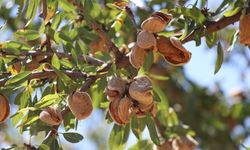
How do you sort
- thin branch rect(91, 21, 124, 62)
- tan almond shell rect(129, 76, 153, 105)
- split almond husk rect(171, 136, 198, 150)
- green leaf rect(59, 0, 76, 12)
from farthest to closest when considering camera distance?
1. split almond husk rect(171, 136, 198, 150)
2. green leaf rect(59, 0, 76, 12)
3. thin branch rect(91, 21, 124, 62)
4. tan almond shell rect(129, 76, 153, 105)

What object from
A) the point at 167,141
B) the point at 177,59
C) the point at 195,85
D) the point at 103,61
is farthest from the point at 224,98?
the point at 177,59

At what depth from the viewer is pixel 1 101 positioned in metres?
1.22

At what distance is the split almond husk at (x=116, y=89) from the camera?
3.80 ft

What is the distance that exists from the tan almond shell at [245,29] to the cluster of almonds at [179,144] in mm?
382

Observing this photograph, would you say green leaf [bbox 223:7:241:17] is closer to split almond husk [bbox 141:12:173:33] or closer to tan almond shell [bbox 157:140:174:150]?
split almond husk [bbox 141:12:173:33]

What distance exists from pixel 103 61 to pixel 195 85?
122 centimetres

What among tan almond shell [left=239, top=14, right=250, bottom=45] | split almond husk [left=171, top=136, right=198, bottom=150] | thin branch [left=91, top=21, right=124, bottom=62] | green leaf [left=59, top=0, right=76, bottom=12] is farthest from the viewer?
split almond husk [left=171, top=136, right=198, bottom=150]

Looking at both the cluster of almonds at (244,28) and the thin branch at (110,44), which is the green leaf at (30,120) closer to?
the thin branch at (110,44)

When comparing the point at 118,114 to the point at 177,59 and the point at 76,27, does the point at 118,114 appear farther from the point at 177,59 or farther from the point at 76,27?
the point at 76,27

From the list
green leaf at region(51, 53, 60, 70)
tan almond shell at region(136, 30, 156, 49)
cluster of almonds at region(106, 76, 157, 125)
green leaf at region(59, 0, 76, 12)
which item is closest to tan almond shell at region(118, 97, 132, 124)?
cluster of almonds at region(106, 76, 157, 125)

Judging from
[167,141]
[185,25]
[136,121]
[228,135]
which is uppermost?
[185,25]

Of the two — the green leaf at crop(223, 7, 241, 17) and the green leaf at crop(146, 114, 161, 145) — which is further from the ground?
the green leaf at crop(223, 7, 241, 17)

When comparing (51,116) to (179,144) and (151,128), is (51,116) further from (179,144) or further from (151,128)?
(179,144)

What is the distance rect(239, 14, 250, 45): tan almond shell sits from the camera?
1.23 metres
